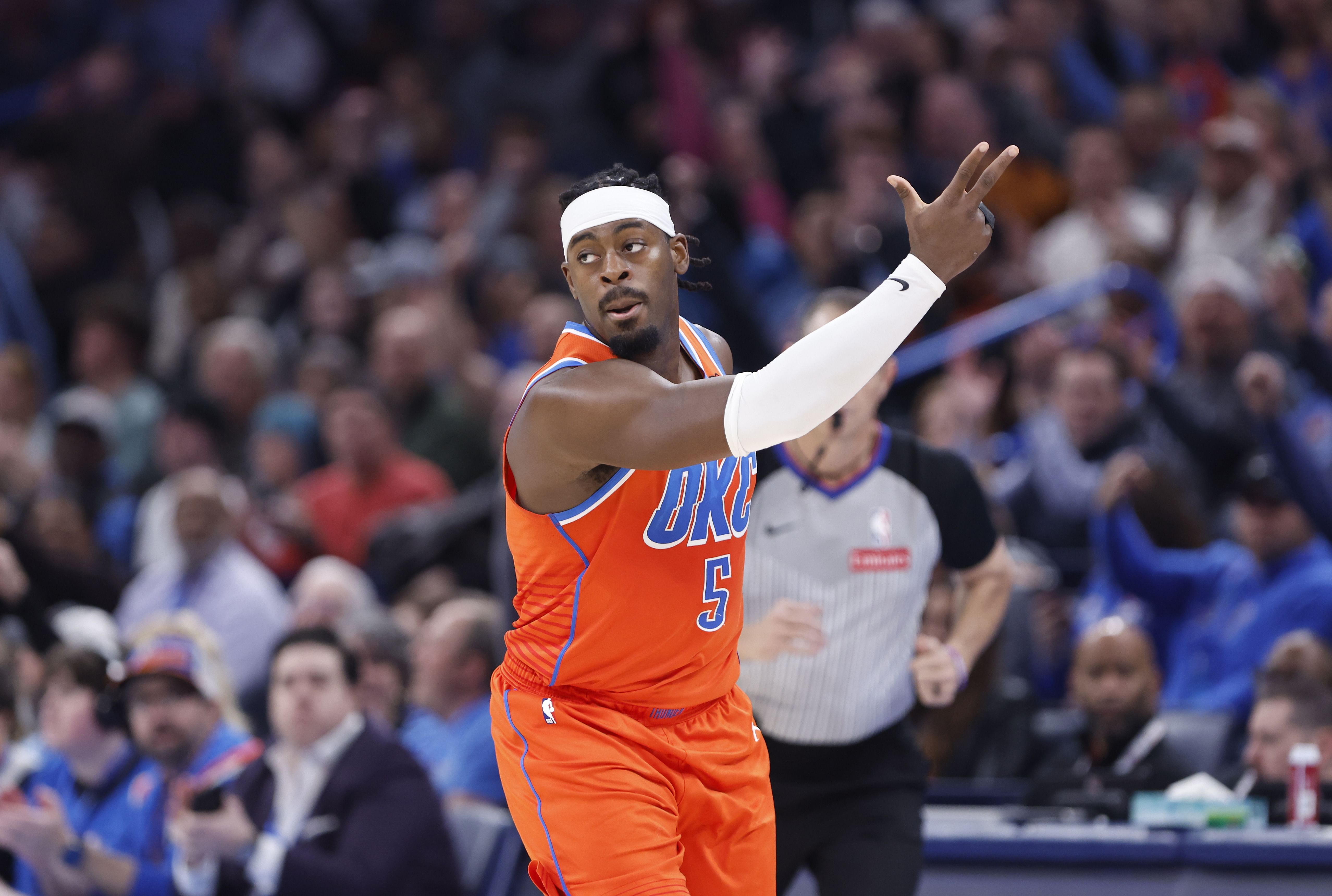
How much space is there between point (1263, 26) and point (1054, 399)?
12.2 ft

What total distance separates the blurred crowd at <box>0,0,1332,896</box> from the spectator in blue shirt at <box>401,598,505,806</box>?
19 mm

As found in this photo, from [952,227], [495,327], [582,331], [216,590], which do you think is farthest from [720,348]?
[495,327]

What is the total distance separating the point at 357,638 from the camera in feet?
22.6

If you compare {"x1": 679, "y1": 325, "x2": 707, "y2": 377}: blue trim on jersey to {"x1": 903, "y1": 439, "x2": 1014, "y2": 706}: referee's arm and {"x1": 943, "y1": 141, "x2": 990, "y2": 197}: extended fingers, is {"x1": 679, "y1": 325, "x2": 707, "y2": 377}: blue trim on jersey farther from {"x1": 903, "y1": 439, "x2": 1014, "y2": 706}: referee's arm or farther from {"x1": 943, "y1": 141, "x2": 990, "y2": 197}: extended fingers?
{"x1": 903, "y1": 439, "x2": 1014, "y2": 706}: referee's arm

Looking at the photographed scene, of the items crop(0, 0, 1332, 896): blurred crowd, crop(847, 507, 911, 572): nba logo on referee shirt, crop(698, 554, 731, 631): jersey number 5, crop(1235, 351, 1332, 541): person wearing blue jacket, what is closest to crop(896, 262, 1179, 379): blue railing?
crop(0, 0, 1332, 896): blurred crowd

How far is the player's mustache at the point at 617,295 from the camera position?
3.47 meters

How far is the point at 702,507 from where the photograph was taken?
3.60m

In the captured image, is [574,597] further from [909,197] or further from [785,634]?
[909,197]

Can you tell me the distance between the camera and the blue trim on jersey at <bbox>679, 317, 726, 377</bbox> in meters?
3.84

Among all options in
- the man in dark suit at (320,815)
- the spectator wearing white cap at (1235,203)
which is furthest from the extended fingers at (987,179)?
the spectator wearing white cap at (1235,203)

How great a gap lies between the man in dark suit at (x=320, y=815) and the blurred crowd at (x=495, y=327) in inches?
0.8

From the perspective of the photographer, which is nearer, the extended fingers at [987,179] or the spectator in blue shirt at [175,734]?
the extended fingers at [987,179]

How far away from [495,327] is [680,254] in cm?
697

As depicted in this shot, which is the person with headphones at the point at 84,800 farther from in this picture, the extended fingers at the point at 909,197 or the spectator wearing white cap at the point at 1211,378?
the spectator wearing white cap at the point at 1211,378
